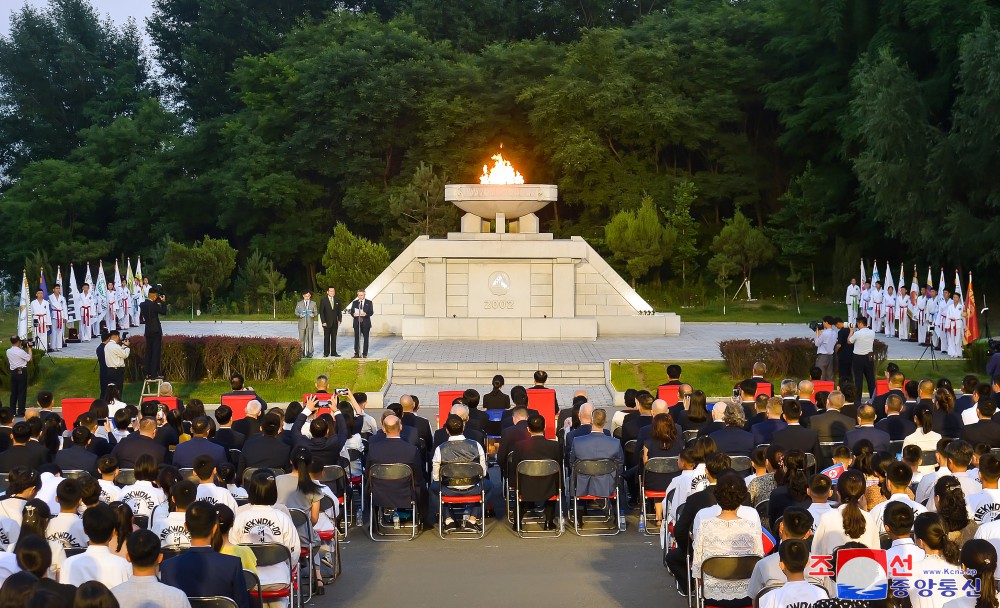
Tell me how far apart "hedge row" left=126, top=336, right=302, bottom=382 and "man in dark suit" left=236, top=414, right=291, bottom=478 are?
10.8m

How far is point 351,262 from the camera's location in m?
35.6

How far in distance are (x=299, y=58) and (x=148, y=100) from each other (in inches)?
274

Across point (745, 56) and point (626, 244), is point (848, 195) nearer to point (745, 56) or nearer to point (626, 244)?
point (745, 56)

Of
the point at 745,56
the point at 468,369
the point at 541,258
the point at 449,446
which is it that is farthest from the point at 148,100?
the point at 449,446

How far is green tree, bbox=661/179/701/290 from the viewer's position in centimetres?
4134

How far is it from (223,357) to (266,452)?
1117 centimetres

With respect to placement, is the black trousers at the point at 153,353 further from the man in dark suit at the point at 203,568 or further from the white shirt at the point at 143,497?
the man in dark suit at the point at 203,568

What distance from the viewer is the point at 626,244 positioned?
38.7 m

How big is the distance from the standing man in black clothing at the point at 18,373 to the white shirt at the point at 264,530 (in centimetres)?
1087

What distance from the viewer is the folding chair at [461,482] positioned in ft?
36.4

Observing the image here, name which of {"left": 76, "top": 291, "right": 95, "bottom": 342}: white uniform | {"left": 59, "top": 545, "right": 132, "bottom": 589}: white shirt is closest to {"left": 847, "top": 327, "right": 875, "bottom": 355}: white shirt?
{"left": 59, "top": 545, "right": 132, "bottom": 589}: white shirt

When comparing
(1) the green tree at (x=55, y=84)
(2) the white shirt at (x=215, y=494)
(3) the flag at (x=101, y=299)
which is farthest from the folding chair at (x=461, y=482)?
(1) the green tree at (x=55, y=84)

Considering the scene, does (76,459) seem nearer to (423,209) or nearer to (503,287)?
(503,287)

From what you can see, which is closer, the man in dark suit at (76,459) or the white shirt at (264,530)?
the white shirt at (264,530)
